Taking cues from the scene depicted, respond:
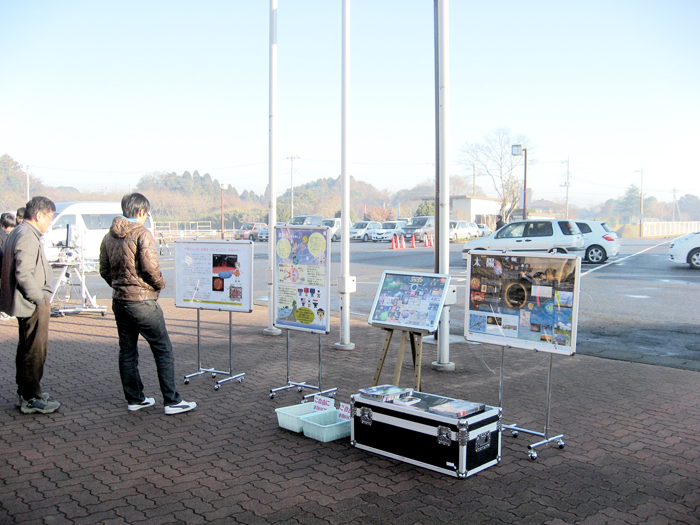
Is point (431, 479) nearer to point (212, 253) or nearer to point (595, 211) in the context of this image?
point (212, 253)

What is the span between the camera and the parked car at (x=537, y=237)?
21172 mm

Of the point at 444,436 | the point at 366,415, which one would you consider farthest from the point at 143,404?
the point at 444,436

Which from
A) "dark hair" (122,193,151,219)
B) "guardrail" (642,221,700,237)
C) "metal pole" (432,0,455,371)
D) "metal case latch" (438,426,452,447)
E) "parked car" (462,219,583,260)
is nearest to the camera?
"metal case latch" (438,426,452,447)

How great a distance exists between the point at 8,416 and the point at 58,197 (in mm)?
95700

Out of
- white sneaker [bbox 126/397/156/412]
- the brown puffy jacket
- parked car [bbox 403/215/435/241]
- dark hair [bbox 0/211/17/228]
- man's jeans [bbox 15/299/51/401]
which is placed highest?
parked car [bbox 403/215/435/241]

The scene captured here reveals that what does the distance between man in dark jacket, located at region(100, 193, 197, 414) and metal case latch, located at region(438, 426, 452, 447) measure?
2.64 m

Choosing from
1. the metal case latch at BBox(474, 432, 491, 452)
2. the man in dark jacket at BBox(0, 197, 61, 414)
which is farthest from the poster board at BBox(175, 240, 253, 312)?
the metal case latch at BBox(474, 432, 491, 452)

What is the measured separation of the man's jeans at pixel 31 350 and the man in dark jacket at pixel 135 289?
73 cm

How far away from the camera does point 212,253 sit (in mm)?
7148

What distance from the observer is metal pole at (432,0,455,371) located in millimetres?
7340

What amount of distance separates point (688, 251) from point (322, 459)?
19.5m

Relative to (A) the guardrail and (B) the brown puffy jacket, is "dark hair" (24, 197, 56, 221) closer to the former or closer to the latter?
(B) the brown puffy jacket

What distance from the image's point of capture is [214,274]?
7.13 m

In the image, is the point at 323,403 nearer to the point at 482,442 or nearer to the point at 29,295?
the point at 482,442
